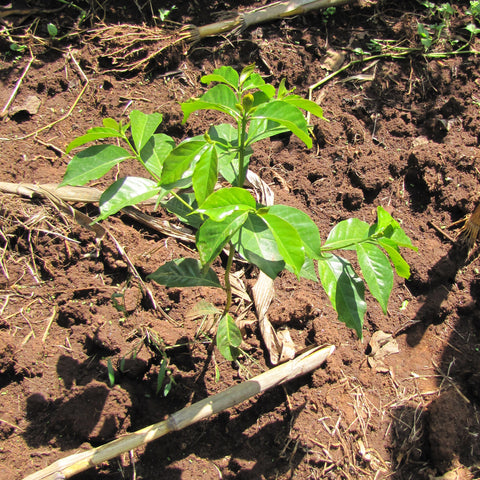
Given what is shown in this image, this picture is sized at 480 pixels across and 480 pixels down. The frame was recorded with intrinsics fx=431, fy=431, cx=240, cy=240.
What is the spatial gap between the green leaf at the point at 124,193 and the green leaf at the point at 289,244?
1.65 feet

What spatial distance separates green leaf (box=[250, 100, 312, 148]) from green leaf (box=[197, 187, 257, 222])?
0.24 meters

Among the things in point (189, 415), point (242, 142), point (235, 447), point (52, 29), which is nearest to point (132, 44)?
point (52, 29)

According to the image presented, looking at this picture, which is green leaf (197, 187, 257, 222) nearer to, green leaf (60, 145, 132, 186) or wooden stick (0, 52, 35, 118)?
green leaf (60, 145, 132, 186)

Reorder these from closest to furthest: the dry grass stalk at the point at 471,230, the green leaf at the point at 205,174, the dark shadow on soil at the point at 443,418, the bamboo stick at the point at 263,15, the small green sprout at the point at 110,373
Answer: the green leaf at the point at 205,174
the small green sprout at the point at 110,373
the dark shadow on soil at the point at 443,418
the dry grass stalk at the point at 471,230
the bamboo stick at the point at 263,15

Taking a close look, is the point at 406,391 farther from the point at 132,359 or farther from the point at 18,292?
the point at 18,292

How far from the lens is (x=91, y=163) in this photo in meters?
1.49

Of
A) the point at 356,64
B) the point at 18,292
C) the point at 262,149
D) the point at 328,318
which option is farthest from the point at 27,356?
the point at 356,64

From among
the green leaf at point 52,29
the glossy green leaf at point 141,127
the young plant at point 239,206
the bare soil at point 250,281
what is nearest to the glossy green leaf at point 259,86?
the young plant at point 239,206

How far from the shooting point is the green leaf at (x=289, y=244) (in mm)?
1129

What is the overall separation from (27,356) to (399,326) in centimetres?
183

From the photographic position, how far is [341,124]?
2.85 m

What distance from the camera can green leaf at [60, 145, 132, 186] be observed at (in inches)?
57.0

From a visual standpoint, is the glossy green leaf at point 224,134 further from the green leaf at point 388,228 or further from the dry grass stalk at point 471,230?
the dry grass stalk at point 471,230

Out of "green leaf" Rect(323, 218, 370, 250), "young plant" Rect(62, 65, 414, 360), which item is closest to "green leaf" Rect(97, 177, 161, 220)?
"young plant" Rect(62, 65, 414, 360)
